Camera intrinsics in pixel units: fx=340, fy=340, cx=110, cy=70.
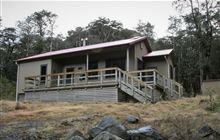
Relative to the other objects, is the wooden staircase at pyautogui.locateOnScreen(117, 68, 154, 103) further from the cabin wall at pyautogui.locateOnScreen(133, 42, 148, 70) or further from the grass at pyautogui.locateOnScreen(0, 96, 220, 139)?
the cabin wall at pyautogui.locateOnScreen(133, 42, 148, 70)

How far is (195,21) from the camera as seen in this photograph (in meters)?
35.2

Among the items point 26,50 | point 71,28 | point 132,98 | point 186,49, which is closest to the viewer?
point 132,98

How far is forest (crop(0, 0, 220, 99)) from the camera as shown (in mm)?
35156

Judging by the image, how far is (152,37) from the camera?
57.0m

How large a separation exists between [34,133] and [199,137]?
5208 mm

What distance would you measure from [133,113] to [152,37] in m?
44.2

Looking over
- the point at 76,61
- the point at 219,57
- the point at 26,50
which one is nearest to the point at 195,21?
the point at 219,57

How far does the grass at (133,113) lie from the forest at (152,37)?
41.0 ft

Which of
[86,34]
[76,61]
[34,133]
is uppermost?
[86,34]

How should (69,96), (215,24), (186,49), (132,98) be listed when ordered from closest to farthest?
(132,98)
(69,96)
(215,24)
(186,49)

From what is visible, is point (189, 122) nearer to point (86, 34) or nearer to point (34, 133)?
point (34, 133)

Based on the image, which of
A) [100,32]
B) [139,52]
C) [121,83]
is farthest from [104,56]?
[100,32]

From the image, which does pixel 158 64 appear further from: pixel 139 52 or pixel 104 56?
pixel 104 56

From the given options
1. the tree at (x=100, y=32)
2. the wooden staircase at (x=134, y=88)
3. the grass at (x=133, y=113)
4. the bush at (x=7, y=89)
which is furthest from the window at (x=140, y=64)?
the tree at (x=100, y=32)
